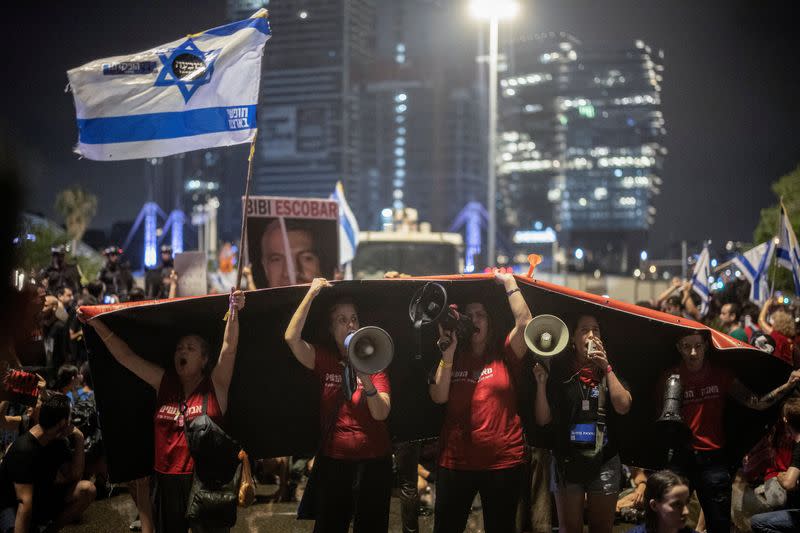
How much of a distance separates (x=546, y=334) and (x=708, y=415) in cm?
149

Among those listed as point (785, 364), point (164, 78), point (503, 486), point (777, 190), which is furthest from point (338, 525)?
point (777, 190)

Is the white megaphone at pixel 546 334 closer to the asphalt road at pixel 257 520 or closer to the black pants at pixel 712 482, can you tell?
the black pants at pixel 712 482

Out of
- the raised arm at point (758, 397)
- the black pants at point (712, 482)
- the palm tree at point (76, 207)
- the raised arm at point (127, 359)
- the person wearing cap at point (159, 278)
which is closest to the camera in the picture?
the raised arm at point (127, 359)

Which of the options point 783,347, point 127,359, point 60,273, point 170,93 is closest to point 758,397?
point 783,347

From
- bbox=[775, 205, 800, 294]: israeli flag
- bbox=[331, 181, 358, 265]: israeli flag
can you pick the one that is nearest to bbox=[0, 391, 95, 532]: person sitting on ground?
bbox=[331, 181, 358, 265]: israeli flag

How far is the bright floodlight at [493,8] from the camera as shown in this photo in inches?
872

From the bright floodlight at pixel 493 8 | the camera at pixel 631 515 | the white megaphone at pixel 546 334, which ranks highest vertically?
the bright floodlight at pixel 493 8

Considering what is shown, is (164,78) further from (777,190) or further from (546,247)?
(546,247)

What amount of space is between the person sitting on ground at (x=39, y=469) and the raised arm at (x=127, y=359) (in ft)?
2.97

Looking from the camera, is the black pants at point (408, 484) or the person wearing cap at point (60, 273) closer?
the black pants at point (408, 484)

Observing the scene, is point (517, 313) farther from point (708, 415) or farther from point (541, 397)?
point (708, 415)

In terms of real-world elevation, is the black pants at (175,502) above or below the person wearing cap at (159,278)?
below

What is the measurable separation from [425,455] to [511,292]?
4.23 metres

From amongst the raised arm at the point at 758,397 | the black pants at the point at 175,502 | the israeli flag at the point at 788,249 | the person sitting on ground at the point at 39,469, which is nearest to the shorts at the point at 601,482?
the raised arm at the point at 758,397
